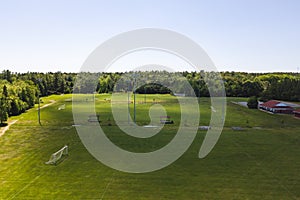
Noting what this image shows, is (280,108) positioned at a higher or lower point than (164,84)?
Answer: lower

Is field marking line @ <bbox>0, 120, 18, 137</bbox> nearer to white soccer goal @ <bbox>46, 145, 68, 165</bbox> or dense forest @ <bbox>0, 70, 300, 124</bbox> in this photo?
white soccer goal @ <bbox>46, 145, 68, 165</bbox>

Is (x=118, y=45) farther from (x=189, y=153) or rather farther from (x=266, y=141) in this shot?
(x=266, y=141)

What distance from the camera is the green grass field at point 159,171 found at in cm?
1873

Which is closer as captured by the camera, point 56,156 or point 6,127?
point 56,156

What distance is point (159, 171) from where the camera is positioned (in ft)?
75.1

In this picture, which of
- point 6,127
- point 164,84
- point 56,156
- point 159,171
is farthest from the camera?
point 164,84

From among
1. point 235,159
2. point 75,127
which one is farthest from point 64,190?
point 75,127

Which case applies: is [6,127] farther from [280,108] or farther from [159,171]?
[280,108]

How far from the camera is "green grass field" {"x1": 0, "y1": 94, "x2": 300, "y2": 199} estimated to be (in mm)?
18734

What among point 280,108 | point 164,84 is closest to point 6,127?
point 280,108

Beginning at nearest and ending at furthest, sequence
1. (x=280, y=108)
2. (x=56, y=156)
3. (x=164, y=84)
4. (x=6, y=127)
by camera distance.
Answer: (x=56, y=156) < (x=6, y=127) < (x=280, y=108) < (x=164, y=84)

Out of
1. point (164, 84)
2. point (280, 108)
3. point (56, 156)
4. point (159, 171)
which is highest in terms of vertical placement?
point (164, 84)

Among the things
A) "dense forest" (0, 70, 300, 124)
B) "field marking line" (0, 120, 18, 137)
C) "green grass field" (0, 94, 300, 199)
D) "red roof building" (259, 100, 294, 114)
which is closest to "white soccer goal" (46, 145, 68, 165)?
"green grass field" (0, 94, 300, 199)

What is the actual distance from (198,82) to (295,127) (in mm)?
58621
